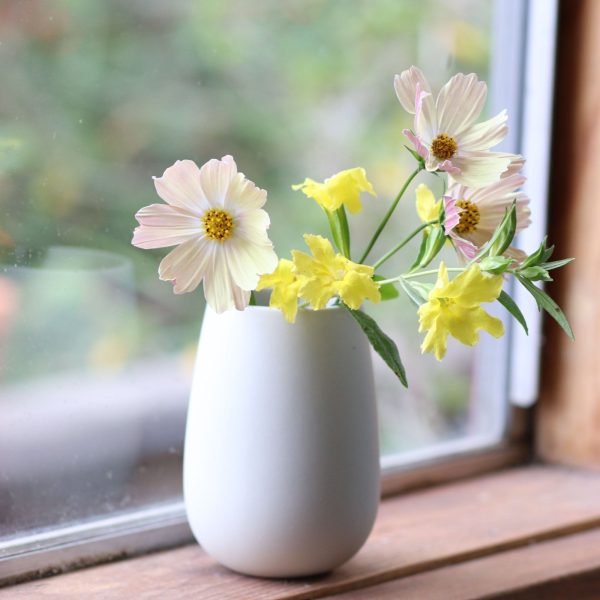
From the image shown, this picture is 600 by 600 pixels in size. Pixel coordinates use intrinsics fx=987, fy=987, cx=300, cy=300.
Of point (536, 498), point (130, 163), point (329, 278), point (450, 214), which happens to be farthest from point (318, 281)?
point (536, 498)

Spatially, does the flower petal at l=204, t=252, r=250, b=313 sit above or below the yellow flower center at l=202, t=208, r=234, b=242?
below

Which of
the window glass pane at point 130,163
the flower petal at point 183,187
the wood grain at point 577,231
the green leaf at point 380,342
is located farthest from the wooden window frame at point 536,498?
the flower petal at point 183,187

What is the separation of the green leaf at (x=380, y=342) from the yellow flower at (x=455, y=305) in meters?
0.04

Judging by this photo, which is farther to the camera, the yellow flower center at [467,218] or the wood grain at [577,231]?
the wood grain at [577,231]

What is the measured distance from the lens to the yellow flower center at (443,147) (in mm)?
741

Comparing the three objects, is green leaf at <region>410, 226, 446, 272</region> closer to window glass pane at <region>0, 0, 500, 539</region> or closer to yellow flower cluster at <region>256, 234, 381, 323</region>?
yellow flower cluster at <region>256, 234, 381, 323</region>

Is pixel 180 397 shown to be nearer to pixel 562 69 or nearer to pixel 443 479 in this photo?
pixel 443 479

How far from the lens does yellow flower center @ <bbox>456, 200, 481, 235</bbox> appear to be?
0.78 meters

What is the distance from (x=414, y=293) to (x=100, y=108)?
352mm

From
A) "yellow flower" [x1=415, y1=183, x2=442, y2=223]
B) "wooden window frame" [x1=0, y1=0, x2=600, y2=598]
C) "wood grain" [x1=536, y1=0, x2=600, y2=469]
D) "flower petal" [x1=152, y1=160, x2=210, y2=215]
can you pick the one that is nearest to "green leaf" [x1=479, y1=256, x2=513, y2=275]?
"yellow flower" [x1=415, y1=183, x2=442, y2=223]

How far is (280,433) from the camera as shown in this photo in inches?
31.0

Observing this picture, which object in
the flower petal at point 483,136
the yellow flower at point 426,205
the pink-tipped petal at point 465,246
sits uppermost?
the flower petal at point 483,136

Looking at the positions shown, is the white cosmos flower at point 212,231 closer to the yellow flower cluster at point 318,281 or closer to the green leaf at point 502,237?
the yellow flower cluster at point 318,281

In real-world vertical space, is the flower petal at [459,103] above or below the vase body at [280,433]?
above
